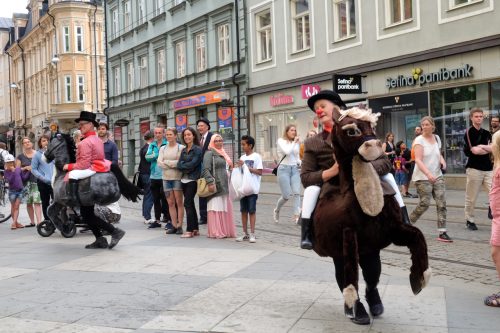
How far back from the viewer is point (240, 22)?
2725cm

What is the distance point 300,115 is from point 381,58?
493 centimetres

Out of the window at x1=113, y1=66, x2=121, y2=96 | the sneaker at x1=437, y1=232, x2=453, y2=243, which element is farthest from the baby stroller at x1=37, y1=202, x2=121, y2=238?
the window at x1=113, y1=66, x2=121, y2=96

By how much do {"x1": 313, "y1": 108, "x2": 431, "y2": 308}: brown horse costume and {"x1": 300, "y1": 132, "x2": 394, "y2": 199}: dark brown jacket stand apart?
11 cm

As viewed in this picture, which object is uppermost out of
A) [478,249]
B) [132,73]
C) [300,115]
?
[132,73]

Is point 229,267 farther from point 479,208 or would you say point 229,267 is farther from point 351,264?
point 479,208

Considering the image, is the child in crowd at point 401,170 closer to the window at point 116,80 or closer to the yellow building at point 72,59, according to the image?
the window at point 116,80

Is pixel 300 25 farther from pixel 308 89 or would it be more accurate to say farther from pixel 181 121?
pixel 181 121

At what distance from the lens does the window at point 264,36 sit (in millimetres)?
26031

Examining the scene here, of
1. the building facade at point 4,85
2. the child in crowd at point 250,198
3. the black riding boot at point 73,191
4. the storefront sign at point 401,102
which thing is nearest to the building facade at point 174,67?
the storefront sign at point 401,102

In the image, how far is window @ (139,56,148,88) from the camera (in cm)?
3628

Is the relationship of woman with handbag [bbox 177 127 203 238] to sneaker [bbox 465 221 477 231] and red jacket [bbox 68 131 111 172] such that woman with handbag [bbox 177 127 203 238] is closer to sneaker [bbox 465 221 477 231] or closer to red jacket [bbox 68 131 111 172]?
red jacket [bbox 68 131 111 172]

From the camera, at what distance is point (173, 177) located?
33.6ft

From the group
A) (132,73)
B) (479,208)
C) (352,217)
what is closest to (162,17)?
(132,73)

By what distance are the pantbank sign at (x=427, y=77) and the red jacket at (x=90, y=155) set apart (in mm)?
12215
